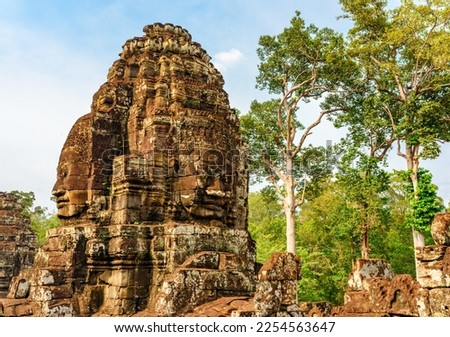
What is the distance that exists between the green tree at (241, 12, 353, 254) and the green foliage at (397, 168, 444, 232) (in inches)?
166

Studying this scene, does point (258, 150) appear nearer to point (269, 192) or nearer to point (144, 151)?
point (269, 192)

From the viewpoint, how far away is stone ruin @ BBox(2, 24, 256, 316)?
736 centimetres

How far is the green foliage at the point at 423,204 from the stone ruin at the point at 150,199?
30.7ft

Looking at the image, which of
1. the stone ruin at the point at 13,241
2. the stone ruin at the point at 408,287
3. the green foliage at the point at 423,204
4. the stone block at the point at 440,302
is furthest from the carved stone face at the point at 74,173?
the green foliage at the point at 423,204

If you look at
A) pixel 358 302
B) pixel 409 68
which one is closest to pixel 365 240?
pixel 409 68

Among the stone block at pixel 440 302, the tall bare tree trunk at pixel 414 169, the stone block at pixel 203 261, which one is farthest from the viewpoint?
the tall bare tree trunk at pixel 414 169

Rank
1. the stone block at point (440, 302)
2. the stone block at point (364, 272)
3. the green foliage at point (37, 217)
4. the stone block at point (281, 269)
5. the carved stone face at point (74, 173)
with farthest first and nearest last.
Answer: the green foliage at point (37, 217) < the carved stone face at point (74, 173) < the stone block at point (364, 272) < the stone block at point (281, 269) < the stone block at point (440, 302)

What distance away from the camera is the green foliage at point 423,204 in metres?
16.7

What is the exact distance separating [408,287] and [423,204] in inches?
427

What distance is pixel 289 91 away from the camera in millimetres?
20656

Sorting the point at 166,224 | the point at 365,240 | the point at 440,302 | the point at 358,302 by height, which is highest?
the point at 365,240

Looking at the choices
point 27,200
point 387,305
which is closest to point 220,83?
point 387,305

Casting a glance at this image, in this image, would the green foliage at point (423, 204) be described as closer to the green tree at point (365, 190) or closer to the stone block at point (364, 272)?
the green tree at point (365, 190)

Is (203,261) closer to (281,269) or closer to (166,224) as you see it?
(166,224)
